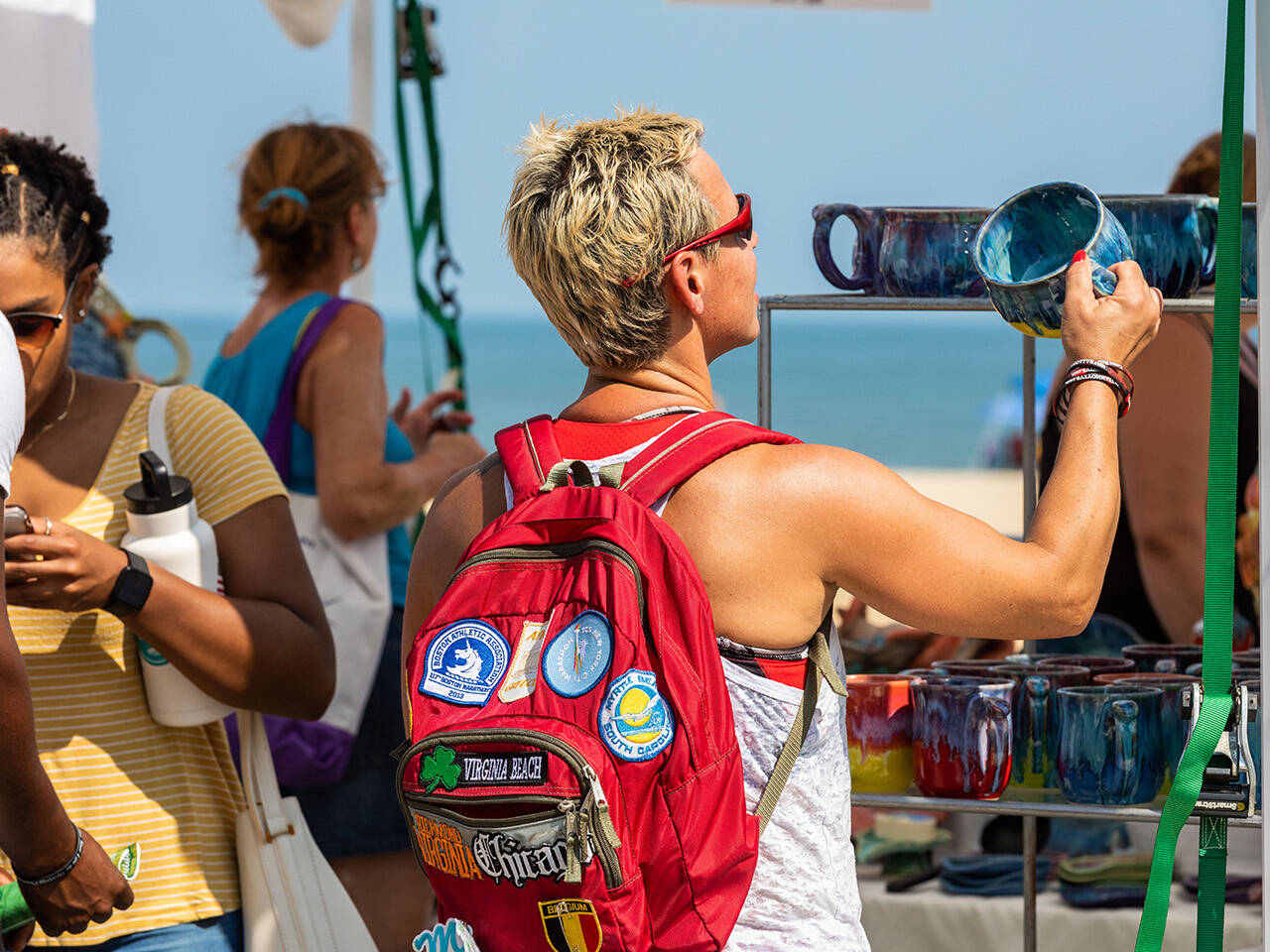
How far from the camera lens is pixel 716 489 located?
1122 mm

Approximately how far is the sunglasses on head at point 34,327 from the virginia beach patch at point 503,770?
2.77ft

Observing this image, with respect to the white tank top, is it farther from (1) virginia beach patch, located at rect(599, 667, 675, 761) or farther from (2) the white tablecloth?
(2) the white tablecloth

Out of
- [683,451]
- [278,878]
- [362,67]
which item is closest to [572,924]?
[683,451]

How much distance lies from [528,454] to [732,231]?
0.28 meters

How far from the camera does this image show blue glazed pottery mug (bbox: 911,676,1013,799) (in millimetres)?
1512

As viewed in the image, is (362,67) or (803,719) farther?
(362,67)

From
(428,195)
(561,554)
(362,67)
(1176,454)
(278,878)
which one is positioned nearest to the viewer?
(561,554)

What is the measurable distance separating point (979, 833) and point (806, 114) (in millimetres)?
36751

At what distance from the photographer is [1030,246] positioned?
150 cm

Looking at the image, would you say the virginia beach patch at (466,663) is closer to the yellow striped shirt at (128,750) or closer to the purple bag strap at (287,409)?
the yellow striped shirt at (128,750)

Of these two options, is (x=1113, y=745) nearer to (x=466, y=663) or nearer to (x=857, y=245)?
(x=857, y=245)

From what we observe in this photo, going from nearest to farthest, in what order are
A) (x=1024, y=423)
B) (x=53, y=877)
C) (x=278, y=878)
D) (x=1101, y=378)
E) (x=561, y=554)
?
1. (x=561, y=554)
2. (x=1101, y=378)
3. (x=53, y=877)
4. (x=278, y=878)
5. (x=1024, y=423)

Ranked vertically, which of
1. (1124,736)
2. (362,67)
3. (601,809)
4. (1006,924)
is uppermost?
(362,67)

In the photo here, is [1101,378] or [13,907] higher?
[1101,378]
